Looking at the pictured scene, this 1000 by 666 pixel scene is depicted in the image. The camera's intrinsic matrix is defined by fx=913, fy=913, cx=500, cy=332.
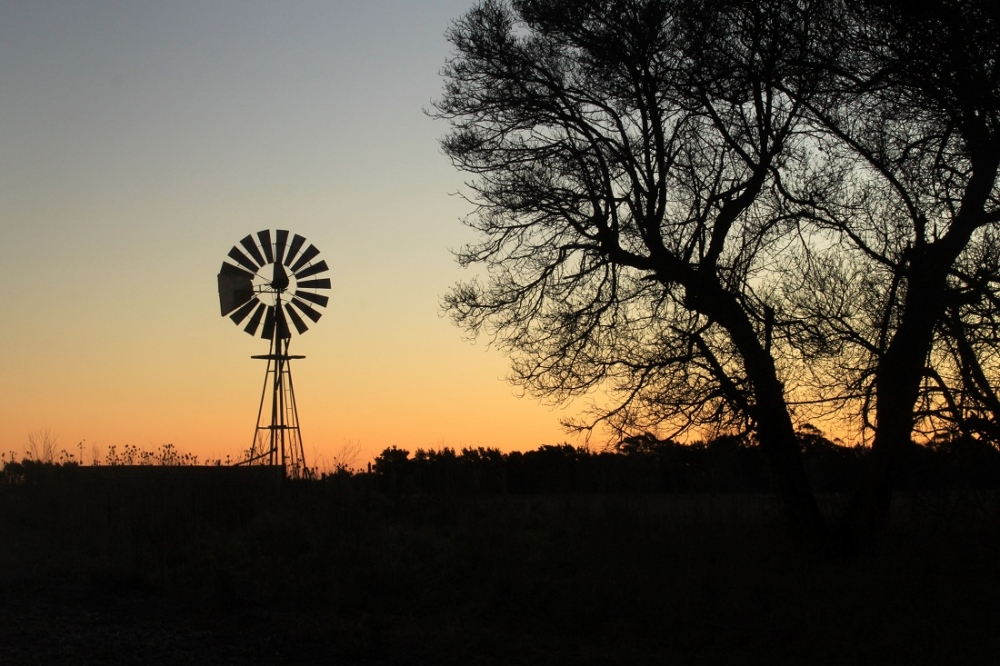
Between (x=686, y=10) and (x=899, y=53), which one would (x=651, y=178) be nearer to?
(x=686, y=10)

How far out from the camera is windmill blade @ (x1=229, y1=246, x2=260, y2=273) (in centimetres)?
2217

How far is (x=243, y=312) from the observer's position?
22484mm

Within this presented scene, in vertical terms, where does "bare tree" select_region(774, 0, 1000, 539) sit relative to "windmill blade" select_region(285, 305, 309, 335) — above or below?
below

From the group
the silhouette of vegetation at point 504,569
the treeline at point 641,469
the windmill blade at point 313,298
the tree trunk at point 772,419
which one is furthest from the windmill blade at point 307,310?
the tree trunk at point 772,419

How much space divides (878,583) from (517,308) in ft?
17.7

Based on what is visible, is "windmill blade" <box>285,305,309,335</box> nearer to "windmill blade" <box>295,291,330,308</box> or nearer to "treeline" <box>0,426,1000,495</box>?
"windmill blade" <box>295,291,330,308</box>

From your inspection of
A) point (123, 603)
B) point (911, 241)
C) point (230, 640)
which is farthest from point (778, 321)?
point (123, 603)

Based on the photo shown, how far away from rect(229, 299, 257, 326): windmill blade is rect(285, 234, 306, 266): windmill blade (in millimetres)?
1300

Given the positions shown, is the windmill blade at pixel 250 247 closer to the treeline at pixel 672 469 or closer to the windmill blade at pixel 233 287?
the windmill blade at pixel 233 287

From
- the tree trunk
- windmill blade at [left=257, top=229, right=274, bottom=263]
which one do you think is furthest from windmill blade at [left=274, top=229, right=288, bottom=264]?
the tree trunk

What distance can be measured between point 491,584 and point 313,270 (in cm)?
1393

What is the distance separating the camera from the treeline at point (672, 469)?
961 centimetres

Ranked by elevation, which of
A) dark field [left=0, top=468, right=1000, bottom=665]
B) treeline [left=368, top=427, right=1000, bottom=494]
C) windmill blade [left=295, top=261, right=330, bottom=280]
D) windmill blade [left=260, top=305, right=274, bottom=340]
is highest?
windmill blade [left=295, top=261, right=330, bottom=280]

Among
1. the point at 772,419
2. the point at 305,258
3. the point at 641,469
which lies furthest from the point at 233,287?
the point at 772,419
